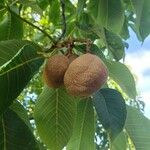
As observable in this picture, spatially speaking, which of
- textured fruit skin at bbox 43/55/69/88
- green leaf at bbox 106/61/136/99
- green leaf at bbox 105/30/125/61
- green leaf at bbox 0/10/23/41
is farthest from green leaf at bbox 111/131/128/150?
green leaf at bbox 0/10/23/41

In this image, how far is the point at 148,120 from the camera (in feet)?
5.48

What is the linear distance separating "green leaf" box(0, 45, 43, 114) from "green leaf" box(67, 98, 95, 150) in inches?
11.9

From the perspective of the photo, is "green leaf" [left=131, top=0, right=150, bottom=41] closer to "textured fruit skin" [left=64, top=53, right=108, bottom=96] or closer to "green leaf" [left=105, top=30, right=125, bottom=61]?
"green leaf" [left=105, top=30, right=125, bottom=61]

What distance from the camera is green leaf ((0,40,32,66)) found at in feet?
4.14

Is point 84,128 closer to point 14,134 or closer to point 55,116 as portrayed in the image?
point 55,116

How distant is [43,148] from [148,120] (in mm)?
339

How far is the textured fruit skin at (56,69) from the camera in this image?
1278mm

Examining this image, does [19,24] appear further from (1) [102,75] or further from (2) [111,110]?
(1) [102,75]

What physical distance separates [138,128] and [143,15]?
1.37 ft

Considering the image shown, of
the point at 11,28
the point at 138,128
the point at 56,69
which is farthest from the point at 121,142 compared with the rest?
the point at 11,28

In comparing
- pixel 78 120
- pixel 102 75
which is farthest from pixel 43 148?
pixel 102 75

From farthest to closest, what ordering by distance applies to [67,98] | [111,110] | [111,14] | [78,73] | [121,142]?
[111,14], [121,142], [67,98], [111,110], [78,73]

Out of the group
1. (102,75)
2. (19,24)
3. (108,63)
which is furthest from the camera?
(19,24)

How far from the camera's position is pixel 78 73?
1236mm
